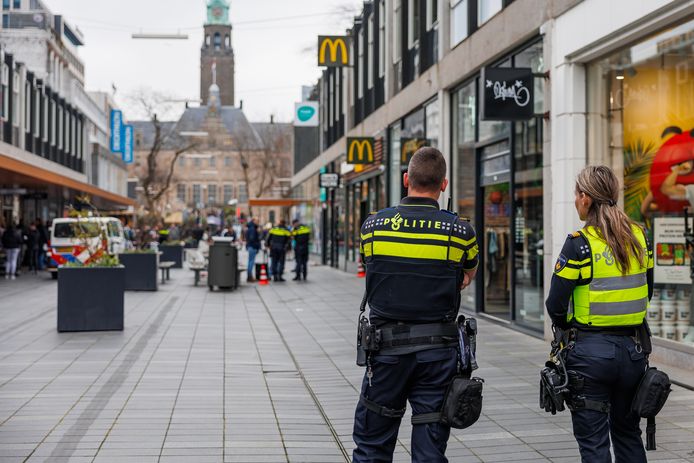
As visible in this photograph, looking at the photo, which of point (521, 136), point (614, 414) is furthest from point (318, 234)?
point (614, 414)

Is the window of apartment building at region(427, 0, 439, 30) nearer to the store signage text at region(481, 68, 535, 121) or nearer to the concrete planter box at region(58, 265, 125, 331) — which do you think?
the store signage text at region(481, 68, 535, 121)

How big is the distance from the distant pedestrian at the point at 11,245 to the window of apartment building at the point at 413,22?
13.1m

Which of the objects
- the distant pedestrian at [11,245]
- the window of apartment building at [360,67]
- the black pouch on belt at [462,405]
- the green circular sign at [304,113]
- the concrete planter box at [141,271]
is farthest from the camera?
the green circular sign at [304,113]

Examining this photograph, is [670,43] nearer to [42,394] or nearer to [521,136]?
[521,136]

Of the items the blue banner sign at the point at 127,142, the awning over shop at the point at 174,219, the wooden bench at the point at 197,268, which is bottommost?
the wooden bench at the point at 197,268

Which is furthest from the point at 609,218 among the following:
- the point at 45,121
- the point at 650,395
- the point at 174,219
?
the point at 174,219

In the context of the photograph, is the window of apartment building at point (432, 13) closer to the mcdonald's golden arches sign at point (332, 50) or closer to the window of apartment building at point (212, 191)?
the mcdonald's golden arches sign at point (332, 50)

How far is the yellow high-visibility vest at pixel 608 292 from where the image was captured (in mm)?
4398

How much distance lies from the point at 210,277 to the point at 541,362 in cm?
1255

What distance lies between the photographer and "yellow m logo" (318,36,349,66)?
24.7 metres

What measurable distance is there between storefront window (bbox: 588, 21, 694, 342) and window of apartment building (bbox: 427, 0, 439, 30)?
24.9 feet

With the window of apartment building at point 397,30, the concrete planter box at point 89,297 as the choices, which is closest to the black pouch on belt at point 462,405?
the concrete planter box at point 89,297

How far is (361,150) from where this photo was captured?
24.8 meters

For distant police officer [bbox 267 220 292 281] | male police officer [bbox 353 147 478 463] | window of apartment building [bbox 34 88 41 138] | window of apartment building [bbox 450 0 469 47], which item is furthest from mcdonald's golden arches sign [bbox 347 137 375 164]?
male police officer [bbox 353 147 478 463]
